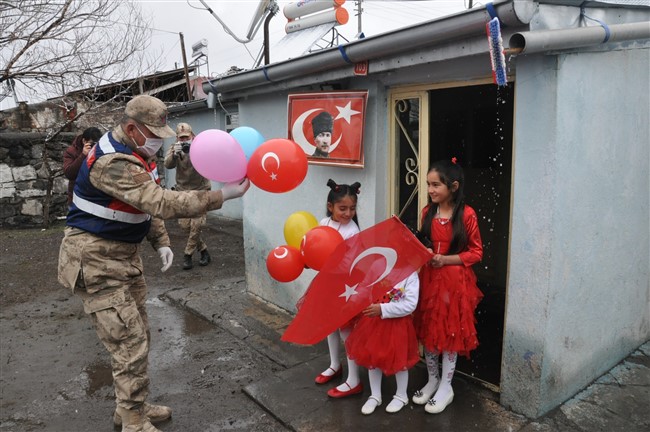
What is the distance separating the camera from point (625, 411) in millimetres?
3186

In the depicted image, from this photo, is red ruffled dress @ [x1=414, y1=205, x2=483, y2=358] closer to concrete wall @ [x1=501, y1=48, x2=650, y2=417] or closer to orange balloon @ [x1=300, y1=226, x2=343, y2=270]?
concrete wall @ [x1=501, y1=48, x2=650, y2=417]

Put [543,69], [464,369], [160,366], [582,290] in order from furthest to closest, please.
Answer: [160,366], [464,369], [582,290], [543,69]

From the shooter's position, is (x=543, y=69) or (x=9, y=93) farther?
(x=9, y=93)

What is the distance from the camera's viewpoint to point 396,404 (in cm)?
330

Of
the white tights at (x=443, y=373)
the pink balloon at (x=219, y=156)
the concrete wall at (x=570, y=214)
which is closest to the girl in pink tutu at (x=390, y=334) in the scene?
the white tights at (x=443, y=373)

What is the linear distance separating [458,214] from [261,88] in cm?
289

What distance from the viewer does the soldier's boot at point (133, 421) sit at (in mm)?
3127

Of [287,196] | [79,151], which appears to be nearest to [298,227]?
[287,196]

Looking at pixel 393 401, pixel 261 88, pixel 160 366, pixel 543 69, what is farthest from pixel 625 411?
pixel 261 88

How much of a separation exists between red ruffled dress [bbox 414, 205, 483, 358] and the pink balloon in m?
1.32

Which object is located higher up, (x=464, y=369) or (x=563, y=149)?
(x=563, y=149)

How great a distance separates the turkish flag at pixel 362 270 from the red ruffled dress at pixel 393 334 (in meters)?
0.14

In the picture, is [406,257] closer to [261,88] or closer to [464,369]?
[464,369]

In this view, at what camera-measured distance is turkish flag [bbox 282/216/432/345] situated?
2.96 meters
